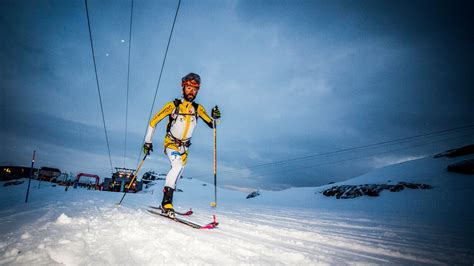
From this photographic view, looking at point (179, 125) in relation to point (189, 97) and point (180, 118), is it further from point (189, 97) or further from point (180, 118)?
point (189, 97)

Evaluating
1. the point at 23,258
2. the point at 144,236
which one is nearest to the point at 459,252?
the point at 144,236

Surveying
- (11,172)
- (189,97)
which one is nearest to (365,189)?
(189,97)

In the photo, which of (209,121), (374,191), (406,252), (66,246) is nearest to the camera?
(66,246)

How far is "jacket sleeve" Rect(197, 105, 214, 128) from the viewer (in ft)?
16.3

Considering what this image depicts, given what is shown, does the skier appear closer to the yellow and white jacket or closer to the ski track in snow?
the yellow and white jacket

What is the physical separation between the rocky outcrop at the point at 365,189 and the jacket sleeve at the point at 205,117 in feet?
57.3

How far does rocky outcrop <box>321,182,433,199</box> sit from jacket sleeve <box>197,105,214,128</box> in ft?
57.3

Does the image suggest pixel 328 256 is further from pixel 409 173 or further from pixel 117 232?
pixel 409 173

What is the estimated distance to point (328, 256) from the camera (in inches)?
70.1

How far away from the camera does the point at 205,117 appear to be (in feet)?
17.0

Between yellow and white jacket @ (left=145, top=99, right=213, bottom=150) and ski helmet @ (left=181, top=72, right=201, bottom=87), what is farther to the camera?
ski helmet @ (left=181, top=72, right=201, bottom=87)

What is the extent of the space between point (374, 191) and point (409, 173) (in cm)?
558

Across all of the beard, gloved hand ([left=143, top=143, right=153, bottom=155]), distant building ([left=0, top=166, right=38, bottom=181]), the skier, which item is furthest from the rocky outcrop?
distant building ([left=0, top=166, right=38, bottom=181])

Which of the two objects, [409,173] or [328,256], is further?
[409,173]
